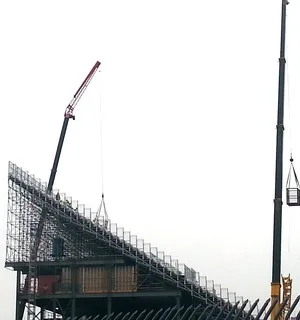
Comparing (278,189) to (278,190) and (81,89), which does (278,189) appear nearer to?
(278,190)

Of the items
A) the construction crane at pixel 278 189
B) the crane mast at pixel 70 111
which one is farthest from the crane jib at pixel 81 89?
the construction crane at pixel 278 189

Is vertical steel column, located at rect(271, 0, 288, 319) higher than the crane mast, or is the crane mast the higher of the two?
the crane mast

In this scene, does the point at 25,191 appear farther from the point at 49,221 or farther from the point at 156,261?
the point at 156,261

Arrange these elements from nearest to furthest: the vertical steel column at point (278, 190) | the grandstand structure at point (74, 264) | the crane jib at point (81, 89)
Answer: the vertical steel column at point (278, 190) < the grandstand structure at point (74, 264) < the crane jib at point (81, 89)

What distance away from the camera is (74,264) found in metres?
93.9

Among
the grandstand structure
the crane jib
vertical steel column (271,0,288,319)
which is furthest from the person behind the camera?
the crane jib

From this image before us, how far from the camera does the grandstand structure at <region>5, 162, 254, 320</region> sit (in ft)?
294

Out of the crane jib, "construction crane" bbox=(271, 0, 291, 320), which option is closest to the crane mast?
the crane jib

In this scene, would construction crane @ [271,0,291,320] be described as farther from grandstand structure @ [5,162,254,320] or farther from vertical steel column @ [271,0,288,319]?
grandstand structure @ [5,162,254,320]

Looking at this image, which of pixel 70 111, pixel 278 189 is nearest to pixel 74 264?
pixel 70 111

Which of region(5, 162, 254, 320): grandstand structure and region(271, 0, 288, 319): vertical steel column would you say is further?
region(5, 162, 254, 320): grandstand structure

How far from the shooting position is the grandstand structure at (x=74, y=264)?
3533 inches

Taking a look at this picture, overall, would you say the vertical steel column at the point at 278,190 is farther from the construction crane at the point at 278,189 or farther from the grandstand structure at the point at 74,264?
the grandstand structure at the point at 74,264

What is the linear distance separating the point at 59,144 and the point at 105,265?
2273 centimetres
